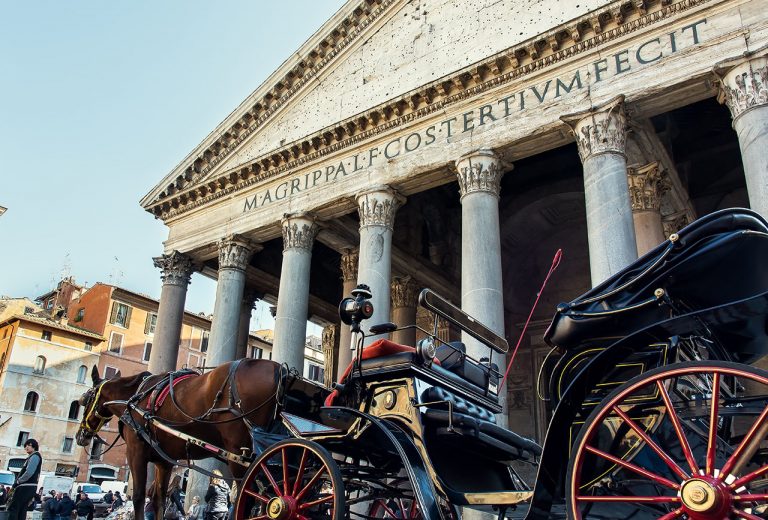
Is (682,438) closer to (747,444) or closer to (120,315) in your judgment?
(747,444)

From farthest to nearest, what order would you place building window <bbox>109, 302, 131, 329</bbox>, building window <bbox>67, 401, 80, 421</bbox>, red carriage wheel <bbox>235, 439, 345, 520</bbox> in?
building window <bbox>109, 302, 131, 329</bbox>, building window <bbox>67, 401, 80, 421</bbox>, red carriage wheel <bbox>235, 439, 345, 520</bbox>

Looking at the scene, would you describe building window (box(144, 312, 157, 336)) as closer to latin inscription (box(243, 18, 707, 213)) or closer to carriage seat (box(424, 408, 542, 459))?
latin inscription (box(243, 18, 707, 213))

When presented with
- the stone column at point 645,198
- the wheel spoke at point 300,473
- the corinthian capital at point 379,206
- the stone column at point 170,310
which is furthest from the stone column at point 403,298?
the wheel spoke at point 300,473

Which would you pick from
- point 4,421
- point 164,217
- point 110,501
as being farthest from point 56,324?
point 164,217

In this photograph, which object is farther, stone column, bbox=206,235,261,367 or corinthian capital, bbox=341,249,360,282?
corinthian capital, bbox=341,249,360,282

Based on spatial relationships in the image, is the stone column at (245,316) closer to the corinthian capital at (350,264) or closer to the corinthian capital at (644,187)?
the corinthian capital at (350,264)

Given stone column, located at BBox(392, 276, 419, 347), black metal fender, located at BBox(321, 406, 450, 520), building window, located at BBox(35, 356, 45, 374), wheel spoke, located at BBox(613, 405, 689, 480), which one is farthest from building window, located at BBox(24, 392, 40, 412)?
wheel spoke, located at BBox(613, 405, 689, 480)

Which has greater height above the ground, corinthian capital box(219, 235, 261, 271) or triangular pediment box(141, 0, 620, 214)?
triangular pediment box(141, 0, 620, 214)

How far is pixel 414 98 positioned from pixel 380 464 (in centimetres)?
842

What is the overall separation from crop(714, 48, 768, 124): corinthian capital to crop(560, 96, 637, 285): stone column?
1.39 meters

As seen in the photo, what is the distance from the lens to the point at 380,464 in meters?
4.54

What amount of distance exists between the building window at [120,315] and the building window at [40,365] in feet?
11.6

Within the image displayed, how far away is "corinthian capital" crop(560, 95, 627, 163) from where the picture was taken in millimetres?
9305

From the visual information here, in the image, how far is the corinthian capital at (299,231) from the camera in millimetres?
12961
